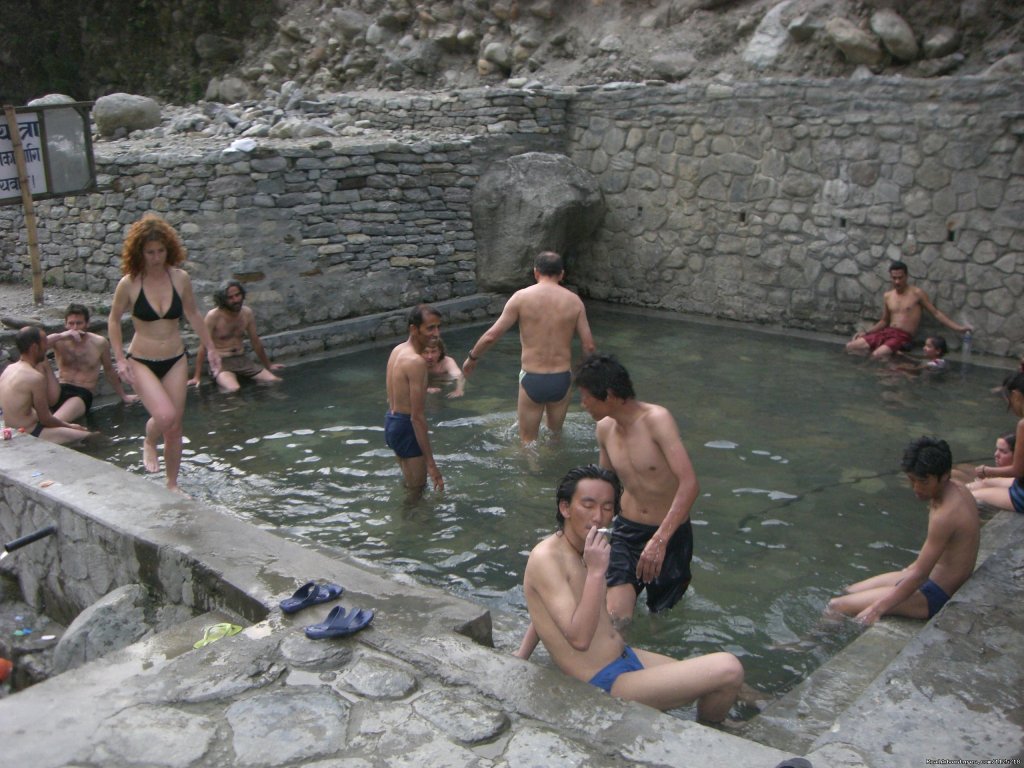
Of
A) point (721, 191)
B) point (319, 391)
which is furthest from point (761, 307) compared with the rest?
point (319, 391)

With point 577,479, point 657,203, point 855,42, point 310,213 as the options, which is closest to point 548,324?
point 577,479

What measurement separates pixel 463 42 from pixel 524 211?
5.59 meters

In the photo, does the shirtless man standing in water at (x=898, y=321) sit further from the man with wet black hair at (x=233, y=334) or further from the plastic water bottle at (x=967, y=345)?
the man with wet black hair at (x=233, y=334)

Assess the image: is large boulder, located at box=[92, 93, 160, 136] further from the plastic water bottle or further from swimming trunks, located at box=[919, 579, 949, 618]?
swimming trunks, located at box=[919, 579, 949, 618]

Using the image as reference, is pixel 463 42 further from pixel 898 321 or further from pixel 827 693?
pixel 827 693

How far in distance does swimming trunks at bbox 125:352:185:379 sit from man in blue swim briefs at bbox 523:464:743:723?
3.46 m

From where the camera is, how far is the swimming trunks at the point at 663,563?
199 inches

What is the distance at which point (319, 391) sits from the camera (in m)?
9.89

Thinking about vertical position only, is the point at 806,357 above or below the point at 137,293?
below

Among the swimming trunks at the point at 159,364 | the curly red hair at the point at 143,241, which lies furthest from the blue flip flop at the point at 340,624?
the curly red hair at the point at 143,241

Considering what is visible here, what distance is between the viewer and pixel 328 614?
13.4 feet

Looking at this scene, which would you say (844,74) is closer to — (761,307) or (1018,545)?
(761,307)

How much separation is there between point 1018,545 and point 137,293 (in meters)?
5.09

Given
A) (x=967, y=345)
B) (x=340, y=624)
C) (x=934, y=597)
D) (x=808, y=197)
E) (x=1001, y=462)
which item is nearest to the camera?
(x=340, y=624)
